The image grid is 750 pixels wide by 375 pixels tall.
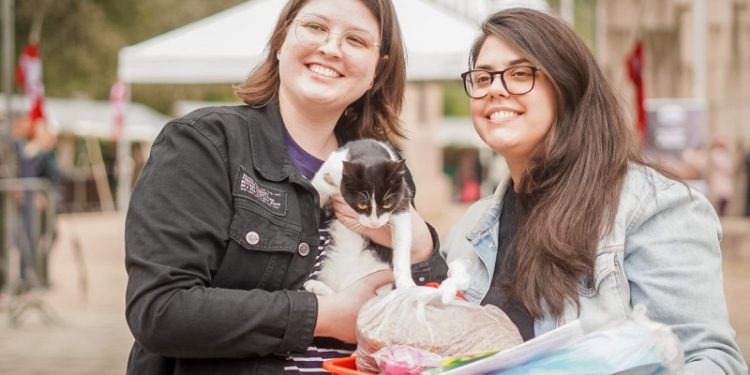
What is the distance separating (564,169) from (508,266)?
0.31 meters

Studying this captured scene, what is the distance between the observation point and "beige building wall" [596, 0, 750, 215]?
668 inches

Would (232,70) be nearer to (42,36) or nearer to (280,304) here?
(280,304)

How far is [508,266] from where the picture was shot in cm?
260

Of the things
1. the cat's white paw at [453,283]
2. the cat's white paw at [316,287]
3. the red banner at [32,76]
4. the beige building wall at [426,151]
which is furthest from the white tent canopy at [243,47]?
the beige building wall at [426,151]

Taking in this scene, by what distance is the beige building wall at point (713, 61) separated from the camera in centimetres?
1697

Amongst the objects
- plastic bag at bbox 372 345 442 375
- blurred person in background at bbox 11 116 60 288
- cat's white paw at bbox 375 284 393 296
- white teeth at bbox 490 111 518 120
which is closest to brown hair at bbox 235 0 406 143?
white teeth at bbox 490 111 518 120

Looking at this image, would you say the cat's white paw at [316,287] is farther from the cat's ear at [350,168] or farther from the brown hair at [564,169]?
the brown hair at [564,169]

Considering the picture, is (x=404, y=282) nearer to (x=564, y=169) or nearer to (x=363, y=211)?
(x=363, y=211)

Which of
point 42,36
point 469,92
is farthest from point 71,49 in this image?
point 469,92

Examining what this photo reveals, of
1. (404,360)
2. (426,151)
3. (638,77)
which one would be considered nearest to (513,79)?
(404,360)

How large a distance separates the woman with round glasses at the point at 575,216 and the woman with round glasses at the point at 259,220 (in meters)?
0.27

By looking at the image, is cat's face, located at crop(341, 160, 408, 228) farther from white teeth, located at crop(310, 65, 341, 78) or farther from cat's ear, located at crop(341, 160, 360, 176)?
white teeth, located at crop(310, 65, 341, 78)

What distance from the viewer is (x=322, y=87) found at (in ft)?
7.88

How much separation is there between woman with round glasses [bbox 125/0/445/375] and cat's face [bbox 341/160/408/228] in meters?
0.07
